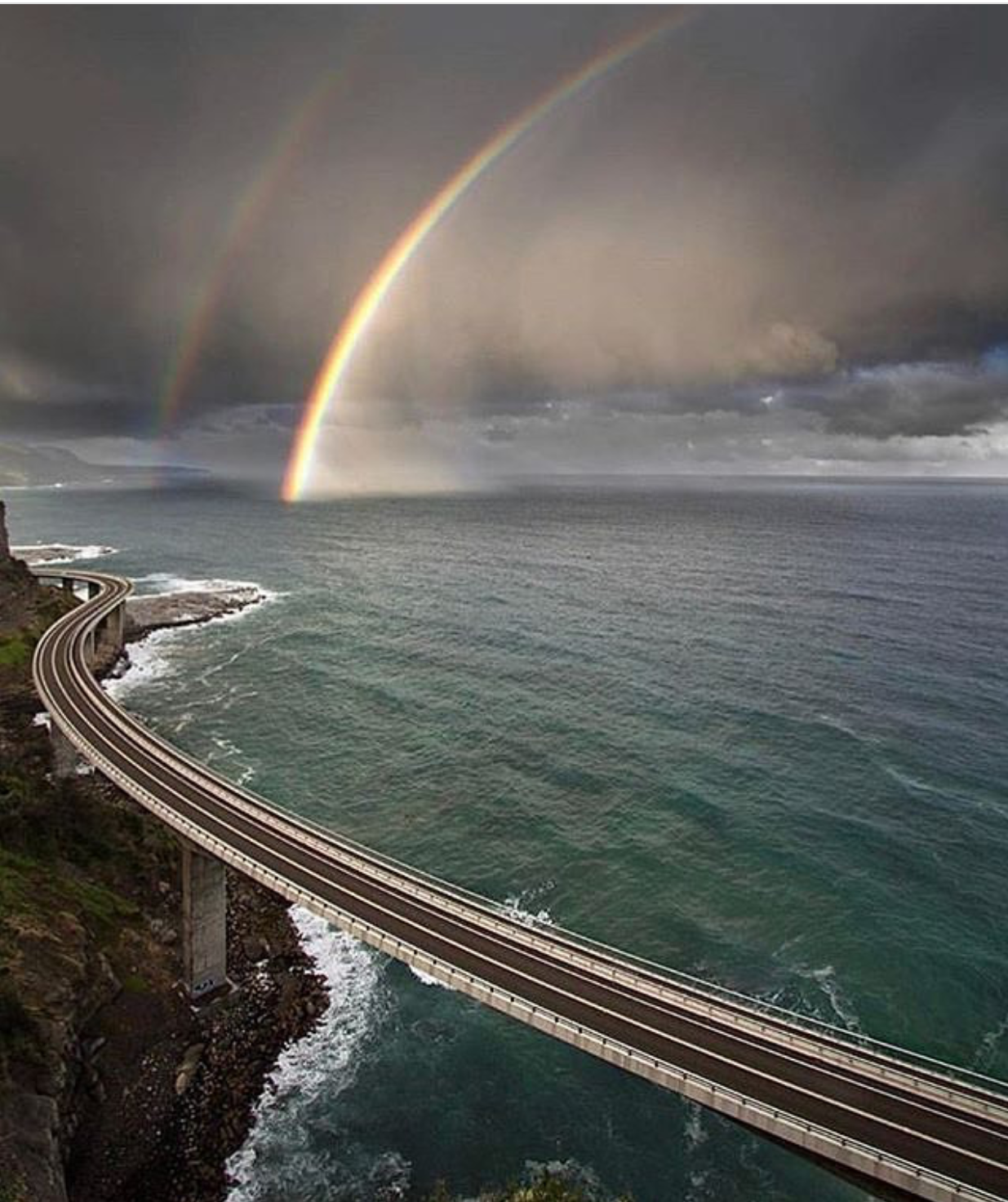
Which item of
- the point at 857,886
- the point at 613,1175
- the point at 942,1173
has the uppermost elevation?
the point at 942,1173

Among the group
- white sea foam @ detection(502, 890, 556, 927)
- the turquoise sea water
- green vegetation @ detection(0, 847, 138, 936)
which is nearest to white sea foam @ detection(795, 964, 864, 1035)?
the turquoise sea water

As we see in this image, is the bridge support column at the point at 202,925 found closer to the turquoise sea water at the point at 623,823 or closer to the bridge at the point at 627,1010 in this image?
the bridge at the point at 627,1010

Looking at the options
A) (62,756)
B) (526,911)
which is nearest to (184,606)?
(62,756)

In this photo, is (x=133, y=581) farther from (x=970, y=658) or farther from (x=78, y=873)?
(x=970, y=658)

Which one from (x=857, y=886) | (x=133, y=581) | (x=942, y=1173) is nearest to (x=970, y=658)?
(x=857, y=886)

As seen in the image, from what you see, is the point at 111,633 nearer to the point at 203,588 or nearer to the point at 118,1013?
the point at 203,588

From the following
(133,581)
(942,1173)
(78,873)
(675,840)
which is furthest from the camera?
(133,581)
